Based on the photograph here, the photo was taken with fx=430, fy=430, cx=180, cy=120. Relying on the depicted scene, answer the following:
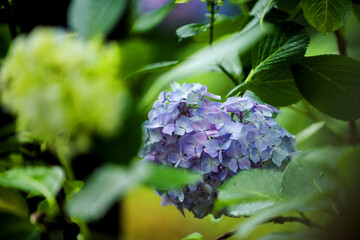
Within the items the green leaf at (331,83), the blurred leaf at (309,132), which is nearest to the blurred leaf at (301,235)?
the green leaf at (331,83)

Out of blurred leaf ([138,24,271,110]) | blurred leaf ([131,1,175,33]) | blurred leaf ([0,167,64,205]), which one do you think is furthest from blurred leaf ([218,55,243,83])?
blurred leaf ([0,167,64,205])

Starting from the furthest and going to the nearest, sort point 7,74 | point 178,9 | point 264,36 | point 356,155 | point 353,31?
point 353,31, point 178,9, point 264,36, point 7,74, point 356,155

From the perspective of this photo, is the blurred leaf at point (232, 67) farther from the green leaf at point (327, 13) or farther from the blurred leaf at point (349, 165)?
the blurred leaf at point (349, 165)

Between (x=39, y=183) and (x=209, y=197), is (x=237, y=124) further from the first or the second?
(x=39, y=183)

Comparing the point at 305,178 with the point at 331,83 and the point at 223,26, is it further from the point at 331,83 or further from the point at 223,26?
the point at 223,26

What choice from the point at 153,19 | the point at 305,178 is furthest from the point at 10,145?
the point at 305,178

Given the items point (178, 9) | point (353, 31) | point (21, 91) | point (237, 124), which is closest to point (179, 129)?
point (237, 124)

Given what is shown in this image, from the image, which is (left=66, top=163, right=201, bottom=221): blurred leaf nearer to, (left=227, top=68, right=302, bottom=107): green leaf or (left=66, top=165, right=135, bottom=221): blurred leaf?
(left=66, top=165, right=135, bottom=221): blurred leaf
